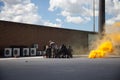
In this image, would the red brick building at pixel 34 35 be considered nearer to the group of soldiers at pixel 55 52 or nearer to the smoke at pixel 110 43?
the group of soldiers at pixel 55 52

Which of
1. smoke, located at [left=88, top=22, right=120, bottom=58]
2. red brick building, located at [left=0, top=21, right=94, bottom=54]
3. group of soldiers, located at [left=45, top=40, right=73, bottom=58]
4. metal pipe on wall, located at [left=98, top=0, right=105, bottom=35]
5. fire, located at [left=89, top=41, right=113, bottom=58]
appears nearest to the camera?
group of soldiers, located at [left=45, top=40, right=73, bottom=58]

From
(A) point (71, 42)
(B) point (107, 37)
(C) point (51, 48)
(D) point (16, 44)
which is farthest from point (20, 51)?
(A) point (71, 42)

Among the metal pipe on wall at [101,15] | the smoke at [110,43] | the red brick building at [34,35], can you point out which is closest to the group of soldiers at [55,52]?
the smoke at [110,43]

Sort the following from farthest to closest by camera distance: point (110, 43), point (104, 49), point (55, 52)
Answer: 1. point (110, 43)
2. point (104, 49)
3. point (55, 52)

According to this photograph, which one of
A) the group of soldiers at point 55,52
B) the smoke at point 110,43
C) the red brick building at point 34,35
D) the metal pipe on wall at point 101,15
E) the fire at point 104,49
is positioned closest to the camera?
the group of soldiers at point 55,52

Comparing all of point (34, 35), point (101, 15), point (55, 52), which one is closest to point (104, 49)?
point (55, 52)

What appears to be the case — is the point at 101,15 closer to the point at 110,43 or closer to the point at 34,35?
the point at 110,43

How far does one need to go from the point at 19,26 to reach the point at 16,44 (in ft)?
8.95

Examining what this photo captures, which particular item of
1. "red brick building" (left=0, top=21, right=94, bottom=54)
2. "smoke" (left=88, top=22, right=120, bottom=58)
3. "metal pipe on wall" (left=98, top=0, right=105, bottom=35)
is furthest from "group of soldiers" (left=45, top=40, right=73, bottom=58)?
"metal pipe on wall" (left=98, top=0, right=105, bottom=35)

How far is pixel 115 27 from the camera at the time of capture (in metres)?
48.4

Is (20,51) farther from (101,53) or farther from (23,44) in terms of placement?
(101,53)

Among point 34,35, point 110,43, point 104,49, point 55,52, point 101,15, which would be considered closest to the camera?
point 55,52

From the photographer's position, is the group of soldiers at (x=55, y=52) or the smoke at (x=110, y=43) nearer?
the group of soldiers at (x=55, y=52)

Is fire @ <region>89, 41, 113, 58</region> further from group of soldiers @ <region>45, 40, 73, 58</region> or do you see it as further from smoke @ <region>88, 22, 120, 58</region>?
group of soldiers @ <region>45, 40, 73, 58</region>
